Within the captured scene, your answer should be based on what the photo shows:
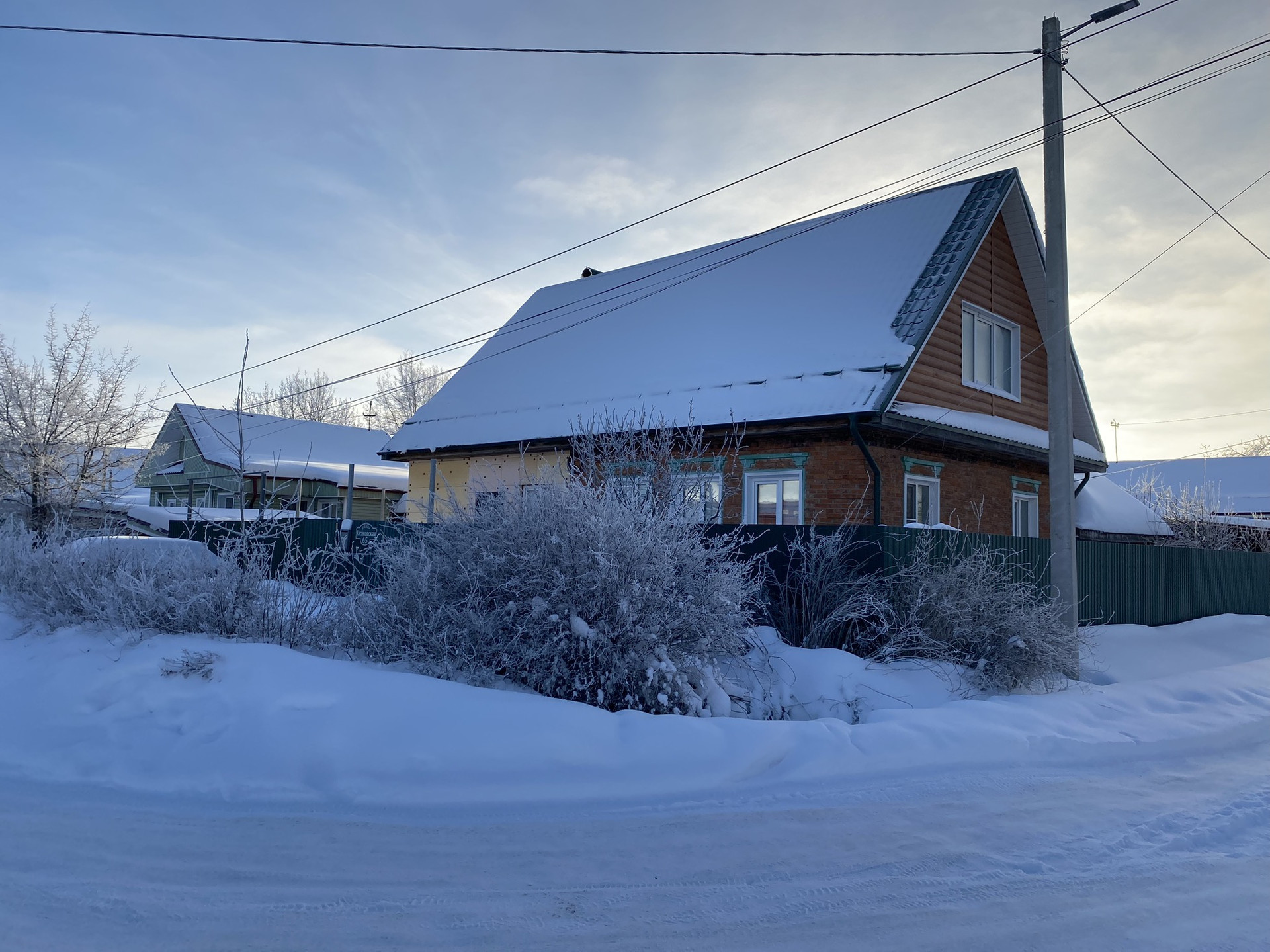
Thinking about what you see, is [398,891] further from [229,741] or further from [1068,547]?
[1068,547]

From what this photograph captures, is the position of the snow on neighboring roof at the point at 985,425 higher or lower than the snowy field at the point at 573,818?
higher

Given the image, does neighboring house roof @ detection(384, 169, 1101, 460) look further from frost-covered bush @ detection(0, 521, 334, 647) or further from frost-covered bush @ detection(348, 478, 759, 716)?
frost-covered bush @ detection(0, 521, 334, 647)

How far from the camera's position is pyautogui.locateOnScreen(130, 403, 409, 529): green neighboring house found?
29.4m

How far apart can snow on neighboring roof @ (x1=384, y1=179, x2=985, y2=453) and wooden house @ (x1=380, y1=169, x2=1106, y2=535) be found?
5 cm

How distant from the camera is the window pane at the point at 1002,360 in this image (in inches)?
634

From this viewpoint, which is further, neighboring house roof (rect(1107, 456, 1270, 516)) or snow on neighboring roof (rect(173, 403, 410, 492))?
neighboring house roof (rect(1107, 456, 1270, 516))

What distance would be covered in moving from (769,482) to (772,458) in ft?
1.48

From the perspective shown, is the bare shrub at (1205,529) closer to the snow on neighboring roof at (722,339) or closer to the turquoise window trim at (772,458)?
the snow on neighboring roof at (722,339)

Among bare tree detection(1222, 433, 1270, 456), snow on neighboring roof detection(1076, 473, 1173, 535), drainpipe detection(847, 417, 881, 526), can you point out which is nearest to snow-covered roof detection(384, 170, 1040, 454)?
drainpipe detection(847, 417, 881, 526)

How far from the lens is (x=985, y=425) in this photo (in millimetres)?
14641

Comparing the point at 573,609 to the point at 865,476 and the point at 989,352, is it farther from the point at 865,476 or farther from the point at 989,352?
the point at 989,352

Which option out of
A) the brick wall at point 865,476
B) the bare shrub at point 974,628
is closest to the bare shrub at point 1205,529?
the brick wall at point 865,476

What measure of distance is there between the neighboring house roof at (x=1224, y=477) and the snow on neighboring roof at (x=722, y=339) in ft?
93.8

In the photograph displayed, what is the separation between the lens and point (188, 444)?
35438 mm
